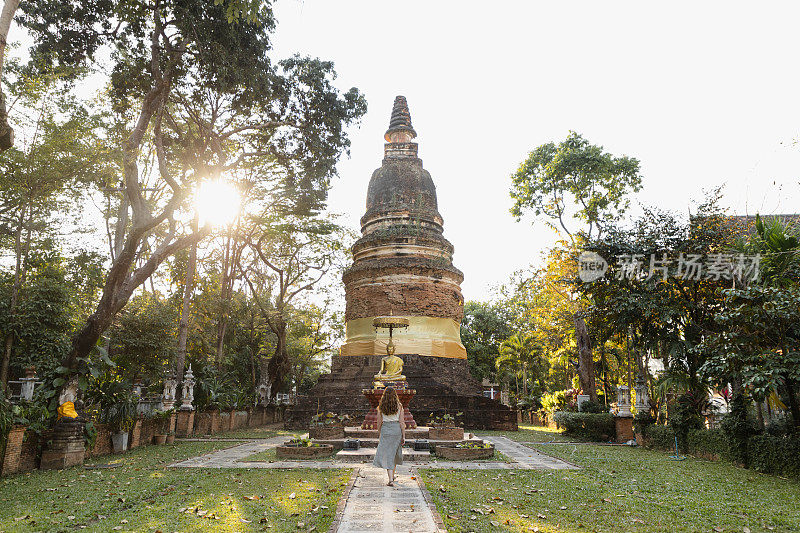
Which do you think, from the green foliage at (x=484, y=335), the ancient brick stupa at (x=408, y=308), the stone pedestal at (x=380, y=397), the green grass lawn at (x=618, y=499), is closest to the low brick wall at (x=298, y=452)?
the green grass lawn at (x=618, y=499)

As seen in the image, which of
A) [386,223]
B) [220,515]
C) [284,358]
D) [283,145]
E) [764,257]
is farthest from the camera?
[284,358]

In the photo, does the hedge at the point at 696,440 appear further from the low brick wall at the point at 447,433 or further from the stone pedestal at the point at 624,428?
the low brick wall at the point at 447,433

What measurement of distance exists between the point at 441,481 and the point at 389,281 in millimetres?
13717

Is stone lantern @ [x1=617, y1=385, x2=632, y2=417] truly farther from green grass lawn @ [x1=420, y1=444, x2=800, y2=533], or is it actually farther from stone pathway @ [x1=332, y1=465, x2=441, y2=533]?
stone pathway @ [x1=332, y1=465, x2=441, y2=533]

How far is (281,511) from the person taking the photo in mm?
6293

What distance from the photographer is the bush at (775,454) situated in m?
8.98

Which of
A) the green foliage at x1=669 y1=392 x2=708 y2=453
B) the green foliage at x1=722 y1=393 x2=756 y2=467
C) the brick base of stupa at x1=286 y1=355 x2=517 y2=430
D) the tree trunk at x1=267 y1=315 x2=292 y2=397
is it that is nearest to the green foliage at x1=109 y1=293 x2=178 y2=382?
the tree trunk at x1=267 y1=315 x2=292 y2=397

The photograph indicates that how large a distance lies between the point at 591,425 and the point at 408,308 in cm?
802

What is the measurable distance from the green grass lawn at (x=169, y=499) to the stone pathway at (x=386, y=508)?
255 mm

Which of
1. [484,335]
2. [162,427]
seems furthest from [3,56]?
[484,335]

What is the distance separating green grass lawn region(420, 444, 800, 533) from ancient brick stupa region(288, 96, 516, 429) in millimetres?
8497

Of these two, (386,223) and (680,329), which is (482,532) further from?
(386,223)

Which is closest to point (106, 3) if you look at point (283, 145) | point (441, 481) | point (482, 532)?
point (283, 145)

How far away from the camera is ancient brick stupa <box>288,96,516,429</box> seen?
18750mm
